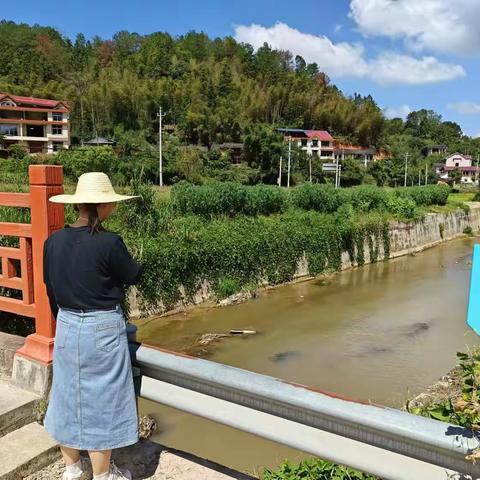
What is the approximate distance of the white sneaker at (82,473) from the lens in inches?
96.7

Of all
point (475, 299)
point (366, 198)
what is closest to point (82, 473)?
point (475, 299)

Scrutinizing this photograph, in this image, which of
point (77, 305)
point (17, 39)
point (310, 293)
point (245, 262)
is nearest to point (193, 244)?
point (245, 262)

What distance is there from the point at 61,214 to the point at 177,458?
1.57 meters

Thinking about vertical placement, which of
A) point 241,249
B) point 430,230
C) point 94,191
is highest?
point 94,191

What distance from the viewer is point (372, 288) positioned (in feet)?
53.7

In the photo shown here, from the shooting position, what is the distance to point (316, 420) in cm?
205

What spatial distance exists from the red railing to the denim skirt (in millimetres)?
737

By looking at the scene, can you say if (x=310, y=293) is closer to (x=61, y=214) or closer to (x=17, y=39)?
(x=61, y=214)

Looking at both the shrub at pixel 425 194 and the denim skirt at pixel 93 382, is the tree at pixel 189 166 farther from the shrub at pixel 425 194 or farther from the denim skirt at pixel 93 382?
the denim skirt at pixel 93 382

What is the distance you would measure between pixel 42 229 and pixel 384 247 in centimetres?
1961

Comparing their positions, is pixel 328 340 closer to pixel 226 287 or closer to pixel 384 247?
pixel 226 287

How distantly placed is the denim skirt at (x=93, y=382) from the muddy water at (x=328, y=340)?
3.30 meters

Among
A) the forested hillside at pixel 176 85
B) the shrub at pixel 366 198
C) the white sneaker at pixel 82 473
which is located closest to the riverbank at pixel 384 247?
the shrub at pixel 366 198

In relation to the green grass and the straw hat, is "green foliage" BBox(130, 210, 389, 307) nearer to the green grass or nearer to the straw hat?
the straw hat
